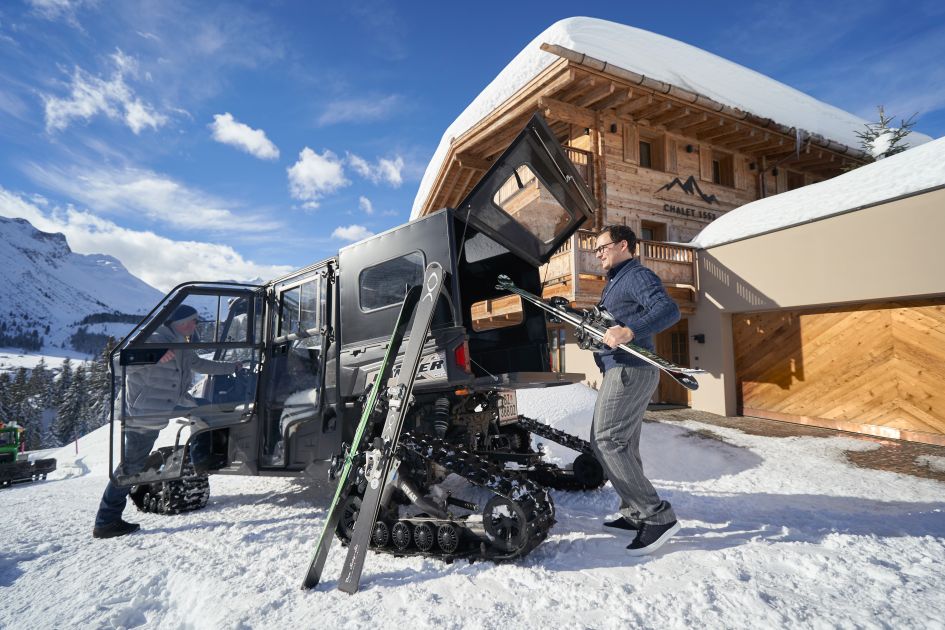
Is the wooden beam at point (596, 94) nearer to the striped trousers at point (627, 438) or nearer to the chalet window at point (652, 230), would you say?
the chalet window at point (652, 230)

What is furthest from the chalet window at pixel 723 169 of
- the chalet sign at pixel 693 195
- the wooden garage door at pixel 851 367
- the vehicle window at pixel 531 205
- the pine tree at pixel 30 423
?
the pine tree at pixel 30 423

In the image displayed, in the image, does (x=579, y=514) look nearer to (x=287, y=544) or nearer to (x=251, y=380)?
(x=287, y=544)

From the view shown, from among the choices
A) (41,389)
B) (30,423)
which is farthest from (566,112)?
(41,389)

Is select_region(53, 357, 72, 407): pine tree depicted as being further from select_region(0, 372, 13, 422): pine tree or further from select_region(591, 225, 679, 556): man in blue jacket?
select_region(591, 225, 679, 556): man in blue jacket

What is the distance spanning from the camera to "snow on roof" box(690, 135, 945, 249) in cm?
741

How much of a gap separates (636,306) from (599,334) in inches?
13.6

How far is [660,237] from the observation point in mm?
13297

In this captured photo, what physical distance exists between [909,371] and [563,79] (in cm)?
938

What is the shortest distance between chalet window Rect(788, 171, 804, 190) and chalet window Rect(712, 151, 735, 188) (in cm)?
326

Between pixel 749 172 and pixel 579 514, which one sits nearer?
pixel 579 514

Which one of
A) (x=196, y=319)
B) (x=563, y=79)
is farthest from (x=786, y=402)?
(x=196, y=319)

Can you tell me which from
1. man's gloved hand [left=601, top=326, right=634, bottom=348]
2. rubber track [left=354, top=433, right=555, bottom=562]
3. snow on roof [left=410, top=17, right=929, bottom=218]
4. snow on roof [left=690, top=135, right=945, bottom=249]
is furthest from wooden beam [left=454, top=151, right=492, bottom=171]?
man's gloved hand [left=601, top=326, right=634, bottom=348]

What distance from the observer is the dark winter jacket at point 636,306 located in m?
2.93

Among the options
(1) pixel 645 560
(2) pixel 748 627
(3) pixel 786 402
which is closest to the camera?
(2) pixel 748 627
